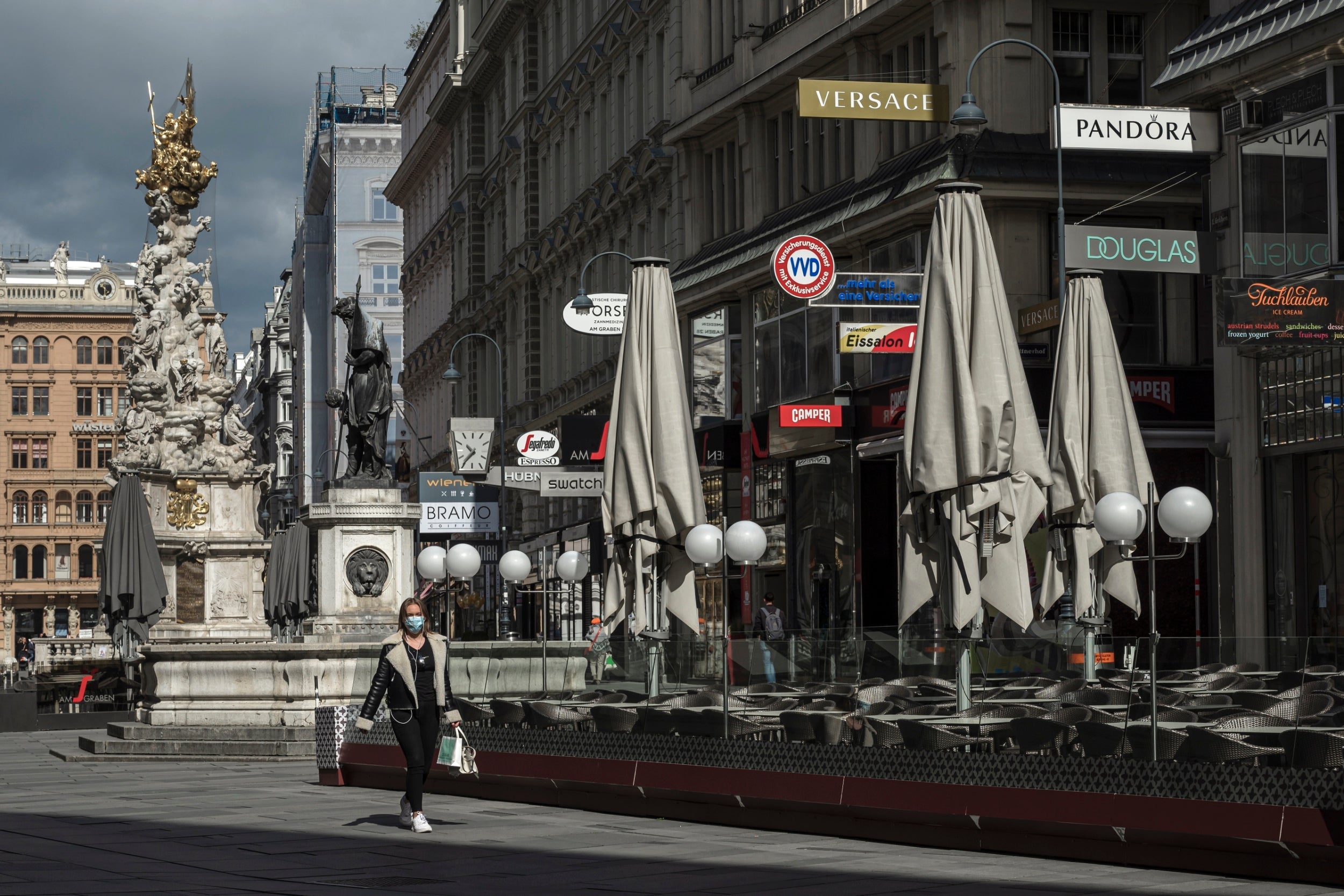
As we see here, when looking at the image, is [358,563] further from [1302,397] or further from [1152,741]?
[1152,741]

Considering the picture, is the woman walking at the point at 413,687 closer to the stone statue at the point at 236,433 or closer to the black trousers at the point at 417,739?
the black trousers at the point at 417,739

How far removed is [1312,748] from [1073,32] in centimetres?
2160

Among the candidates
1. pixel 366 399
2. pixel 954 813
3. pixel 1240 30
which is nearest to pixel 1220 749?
pixel 954 813

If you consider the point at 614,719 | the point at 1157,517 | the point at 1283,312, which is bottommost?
the point at 614,719

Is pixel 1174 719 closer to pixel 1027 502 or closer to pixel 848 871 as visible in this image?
pixel 848 871

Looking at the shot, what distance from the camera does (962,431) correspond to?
46.4 ft

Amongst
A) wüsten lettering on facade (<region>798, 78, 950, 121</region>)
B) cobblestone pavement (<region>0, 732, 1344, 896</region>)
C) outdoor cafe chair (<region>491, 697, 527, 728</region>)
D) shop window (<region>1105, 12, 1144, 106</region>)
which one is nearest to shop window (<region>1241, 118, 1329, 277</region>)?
wüsten lettering on facade (<region>798, 78, 950, 121</region>)

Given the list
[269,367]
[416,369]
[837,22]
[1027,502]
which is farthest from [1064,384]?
[269,367]

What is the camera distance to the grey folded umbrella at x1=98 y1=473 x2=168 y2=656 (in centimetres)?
2844

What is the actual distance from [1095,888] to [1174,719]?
1246mm

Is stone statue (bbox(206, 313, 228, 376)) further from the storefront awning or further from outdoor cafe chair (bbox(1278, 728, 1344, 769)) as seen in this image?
outdoor cafe chair (bbox(1278, 728, 1344, 769))

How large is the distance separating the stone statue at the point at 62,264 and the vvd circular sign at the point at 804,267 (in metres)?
111

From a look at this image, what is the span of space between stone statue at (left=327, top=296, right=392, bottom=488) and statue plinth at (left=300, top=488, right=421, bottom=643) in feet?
1.56

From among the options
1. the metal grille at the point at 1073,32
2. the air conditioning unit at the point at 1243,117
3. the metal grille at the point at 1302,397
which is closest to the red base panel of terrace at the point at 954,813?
the metal grille at the point at 1302,397
